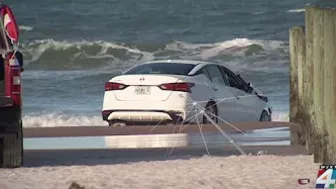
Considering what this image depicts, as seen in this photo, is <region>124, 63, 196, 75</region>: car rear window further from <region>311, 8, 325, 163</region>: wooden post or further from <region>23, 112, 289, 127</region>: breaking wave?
<region>311, 8, 325, 163</region>: wooden post

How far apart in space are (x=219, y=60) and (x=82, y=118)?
1793cm

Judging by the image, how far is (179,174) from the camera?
11930 millimetres

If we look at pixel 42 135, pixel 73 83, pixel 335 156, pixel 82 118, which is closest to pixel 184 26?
pixel 73 83

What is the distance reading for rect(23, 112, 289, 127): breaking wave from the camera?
76.2 ft

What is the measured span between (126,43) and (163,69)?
27.2 m

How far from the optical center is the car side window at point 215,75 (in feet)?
63.8

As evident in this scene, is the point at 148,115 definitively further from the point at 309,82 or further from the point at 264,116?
the point at 309,82

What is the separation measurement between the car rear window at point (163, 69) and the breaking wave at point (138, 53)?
2040 cm

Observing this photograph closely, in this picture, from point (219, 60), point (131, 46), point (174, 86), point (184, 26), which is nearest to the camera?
point (174, 86)

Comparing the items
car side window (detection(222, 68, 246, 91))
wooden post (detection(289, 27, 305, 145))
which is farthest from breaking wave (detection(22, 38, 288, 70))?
wooden post (detection(289, 27, 305, 145))

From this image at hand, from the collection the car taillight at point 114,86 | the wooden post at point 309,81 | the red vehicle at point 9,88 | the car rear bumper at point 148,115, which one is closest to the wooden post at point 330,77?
the wooden post at point 309,81

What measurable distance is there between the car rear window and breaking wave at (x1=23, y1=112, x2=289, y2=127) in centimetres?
402

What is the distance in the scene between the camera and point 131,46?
45062 mm

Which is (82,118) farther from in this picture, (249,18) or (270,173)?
(249,18)
